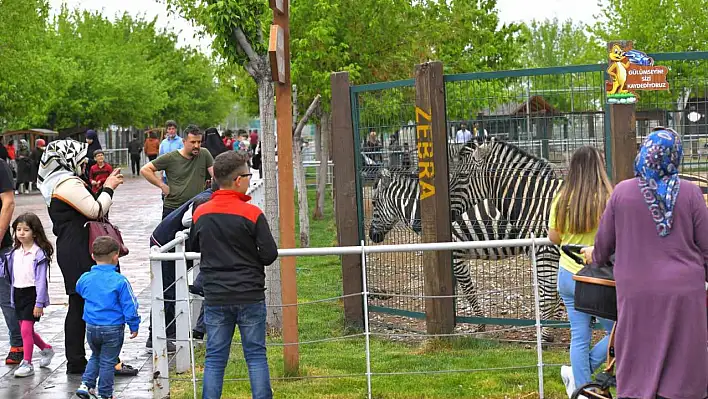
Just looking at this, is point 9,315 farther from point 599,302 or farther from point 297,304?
point 599,302

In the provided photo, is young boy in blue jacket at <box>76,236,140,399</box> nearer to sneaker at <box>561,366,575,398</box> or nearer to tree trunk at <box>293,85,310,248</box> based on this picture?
sneaker at <box>561,366,575,398</box>

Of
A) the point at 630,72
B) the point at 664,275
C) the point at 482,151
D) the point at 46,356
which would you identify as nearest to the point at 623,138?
the point at 630,72

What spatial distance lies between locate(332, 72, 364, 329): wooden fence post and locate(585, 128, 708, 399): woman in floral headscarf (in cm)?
534

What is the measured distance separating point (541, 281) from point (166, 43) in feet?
216

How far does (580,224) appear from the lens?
673cm

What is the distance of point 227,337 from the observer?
679 cm

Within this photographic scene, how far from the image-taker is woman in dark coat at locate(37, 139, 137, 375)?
8.73 m

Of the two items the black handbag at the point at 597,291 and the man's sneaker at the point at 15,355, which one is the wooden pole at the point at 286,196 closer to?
the man's sneaker at the point at 15,355

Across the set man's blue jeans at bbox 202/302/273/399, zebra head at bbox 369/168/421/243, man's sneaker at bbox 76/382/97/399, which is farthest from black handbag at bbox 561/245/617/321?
zebra head at bbox 369/168/421/243

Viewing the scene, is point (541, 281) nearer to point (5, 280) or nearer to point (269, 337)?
point (269, 337)

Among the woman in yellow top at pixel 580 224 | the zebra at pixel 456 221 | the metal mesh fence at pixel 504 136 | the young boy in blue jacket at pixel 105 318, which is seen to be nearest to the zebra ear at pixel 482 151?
the metal mesh fence at pixel 504 136

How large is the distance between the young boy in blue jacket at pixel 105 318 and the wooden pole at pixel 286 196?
1.18m

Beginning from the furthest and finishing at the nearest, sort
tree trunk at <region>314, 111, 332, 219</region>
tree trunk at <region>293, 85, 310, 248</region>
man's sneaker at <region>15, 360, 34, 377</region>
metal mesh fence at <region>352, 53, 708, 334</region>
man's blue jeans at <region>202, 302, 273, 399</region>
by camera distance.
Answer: tree trunk at <region>314, 111, 332, 219</region> < tree trunk at <region>293, 85, 310, 248</region> < metal mesh fence at <region>352, 53, 708, 334</region> < man's sneaker at <region>15, 360, 34, 377</region> < man's blue jeans at <region>202, 302, 273, 399</region>

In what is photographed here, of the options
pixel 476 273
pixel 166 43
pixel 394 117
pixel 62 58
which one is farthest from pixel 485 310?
pixel 166 43
